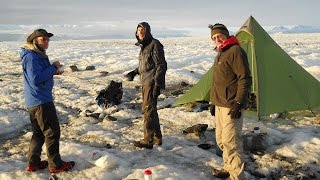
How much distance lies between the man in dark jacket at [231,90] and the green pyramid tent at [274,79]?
3.44 metres

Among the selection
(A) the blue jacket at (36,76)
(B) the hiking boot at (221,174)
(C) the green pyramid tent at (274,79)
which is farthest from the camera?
(C) the green pyramid tent at (274,79)

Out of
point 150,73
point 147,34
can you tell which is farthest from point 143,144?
point 147,34

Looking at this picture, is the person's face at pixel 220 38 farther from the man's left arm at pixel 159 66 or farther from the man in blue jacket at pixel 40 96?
the man in blue jacket at pixel 40 96

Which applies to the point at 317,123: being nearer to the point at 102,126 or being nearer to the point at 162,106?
the point at 162,106

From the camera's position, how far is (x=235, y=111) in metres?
5.61

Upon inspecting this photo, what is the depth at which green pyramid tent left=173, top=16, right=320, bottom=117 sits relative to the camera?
919cm

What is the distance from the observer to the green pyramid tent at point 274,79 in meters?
9.19

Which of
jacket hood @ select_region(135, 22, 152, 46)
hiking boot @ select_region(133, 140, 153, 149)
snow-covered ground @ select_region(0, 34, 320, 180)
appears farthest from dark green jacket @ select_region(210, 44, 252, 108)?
hiking boot @ select_region(133, 140, 153, 149)

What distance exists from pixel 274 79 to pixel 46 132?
5913 millimetres

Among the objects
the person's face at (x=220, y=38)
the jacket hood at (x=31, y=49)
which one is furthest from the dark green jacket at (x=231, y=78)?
the jacket hood at (x=31, y=49)

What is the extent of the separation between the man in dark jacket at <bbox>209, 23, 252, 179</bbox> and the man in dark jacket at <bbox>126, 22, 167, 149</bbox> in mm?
1571

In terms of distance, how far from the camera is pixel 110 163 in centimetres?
668

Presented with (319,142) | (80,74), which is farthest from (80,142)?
Answer: (80,74)

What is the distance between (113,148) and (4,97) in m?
7.00
